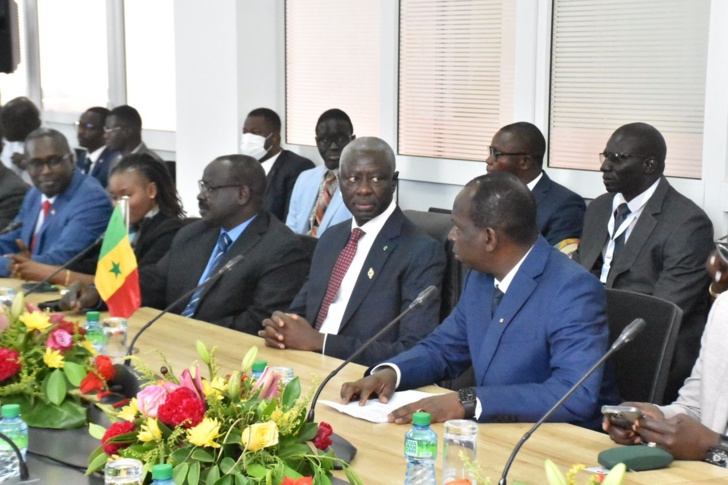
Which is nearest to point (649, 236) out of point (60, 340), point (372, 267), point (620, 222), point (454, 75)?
point (620, 222)

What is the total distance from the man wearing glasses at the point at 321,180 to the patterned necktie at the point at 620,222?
1.86 m

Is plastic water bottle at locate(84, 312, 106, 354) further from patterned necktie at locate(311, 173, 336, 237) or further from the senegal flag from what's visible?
patterned necktie at locate(311, 173, 336, 237)

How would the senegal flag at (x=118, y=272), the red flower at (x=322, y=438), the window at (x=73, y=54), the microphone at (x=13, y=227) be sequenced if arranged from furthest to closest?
the window at (x=73, y=54), the microphone at (x=13, y=227), the senegal flag at (x=118, y=272), the red flower at (x=322, y=438)

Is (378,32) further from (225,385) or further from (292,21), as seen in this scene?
(225,385)

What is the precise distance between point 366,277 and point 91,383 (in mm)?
1293

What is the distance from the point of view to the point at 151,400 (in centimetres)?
188

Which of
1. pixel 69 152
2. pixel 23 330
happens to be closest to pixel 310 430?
pixel 23 330

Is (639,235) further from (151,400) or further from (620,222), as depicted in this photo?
(151,400)

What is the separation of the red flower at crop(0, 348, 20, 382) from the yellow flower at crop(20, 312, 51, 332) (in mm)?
107

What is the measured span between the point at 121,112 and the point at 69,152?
8.23 feet

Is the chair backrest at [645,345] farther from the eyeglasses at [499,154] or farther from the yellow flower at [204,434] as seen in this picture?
the eyeglasses at [499,154]

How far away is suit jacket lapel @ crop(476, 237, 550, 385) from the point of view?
2863 mm

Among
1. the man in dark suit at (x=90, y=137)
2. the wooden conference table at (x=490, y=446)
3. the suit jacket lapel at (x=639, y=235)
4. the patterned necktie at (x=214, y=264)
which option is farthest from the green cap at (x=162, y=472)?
the man in dark suit at (x=90, y=137)

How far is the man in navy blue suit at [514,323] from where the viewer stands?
8.74 feet
